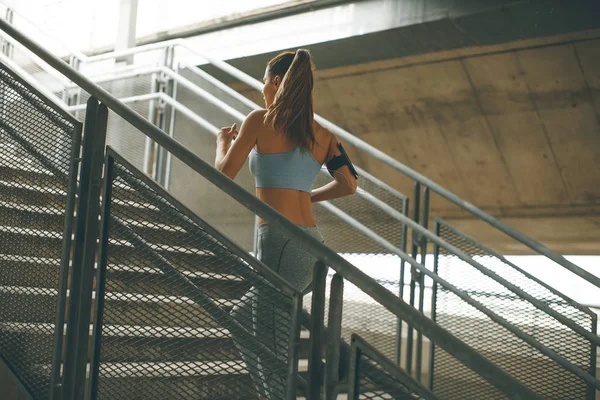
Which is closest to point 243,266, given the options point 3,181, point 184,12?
point 3,181

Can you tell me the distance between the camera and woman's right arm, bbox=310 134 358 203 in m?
2.29

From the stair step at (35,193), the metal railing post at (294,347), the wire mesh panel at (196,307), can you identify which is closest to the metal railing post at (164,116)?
the stair step at (35,193)

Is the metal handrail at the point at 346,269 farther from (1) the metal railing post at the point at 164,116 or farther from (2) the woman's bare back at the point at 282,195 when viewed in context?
(1) the metal railing post at the point at 164,116

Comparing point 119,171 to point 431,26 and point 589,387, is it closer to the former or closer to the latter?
point 589,387

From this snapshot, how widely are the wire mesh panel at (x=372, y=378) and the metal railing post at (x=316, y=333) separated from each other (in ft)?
0.32

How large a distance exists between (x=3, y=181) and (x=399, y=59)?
186 inches

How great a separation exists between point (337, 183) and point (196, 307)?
661 mm

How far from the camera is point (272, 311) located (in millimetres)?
1863

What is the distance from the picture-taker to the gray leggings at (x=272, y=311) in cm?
185

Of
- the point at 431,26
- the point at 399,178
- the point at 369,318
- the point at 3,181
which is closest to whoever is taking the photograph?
the point at 3,181

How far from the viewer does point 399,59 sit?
21.7 feet

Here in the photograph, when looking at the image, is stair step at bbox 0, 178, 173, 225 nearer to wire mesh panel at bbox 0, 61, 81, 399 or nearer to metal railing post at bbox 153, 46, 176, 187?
wire mesh panel at bbox 0, 61, 81, 399

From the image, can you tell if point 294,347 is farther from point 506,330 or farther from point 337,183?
point 506,330

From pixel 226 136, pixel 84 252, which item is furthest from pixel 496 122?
pixel 84 252
